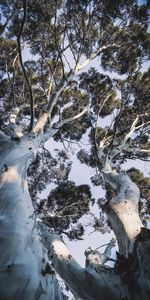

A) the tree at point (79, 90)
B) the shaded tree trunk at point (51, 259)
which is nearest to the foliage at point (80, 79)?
the tree at point (79, 90)

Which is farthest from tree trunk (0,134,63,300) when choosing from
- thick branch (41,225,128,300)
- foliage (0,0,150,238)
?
foliage (0,0,150,238)

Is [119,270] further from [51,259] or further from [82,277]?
[51,259]

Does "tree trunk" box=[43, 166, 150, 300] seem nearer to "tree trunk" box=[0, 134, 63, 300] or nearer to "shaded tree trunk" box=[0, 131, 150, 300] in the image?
"shaded tree trunk" box=[0, 131, 150, 300]

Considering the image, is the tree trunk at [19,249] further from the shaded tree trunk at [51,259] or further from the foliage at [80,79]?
the foliage at [80,79]

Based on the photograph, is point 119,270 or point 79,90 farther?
point 79,90

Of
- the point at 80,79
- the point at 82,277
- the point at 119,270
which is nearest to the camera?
the point at 119,270

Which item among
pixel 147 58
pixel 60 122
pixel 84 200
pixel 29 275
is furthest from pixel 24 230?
pixel 147 58

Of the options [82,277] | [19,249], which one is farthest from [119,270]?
[19,249]

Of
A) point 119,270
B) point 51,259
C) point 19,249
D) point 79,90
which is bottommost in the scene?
point 119,270
